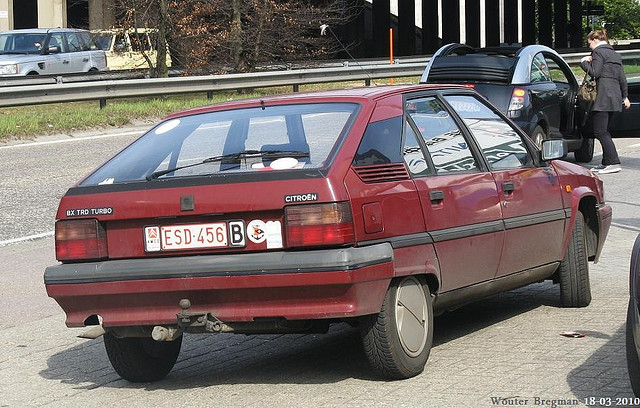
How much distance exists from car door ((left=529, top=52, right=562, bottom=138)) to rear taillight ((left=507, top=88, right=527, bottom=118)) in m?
0.17

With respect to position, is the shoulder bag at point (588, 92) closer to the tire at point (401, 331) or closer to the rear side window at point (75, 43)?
the tire at point (401, 331)

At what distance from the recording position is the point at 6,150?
708 inches

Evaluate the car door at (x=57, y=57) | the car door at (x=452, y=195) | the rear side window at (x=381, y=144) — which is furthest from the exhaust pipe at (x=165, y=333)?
the car door at (x=57, y=57)

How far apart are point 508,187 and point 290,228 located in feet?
6.17

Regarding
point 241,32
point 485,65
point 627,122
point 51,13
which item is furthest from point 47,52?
point 51,13

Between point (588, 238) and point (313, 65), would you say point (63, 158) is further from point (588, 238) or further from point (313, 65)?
point (313, 65)

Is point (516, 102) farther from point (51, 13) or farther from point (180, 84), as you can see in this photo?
point (51, 13)

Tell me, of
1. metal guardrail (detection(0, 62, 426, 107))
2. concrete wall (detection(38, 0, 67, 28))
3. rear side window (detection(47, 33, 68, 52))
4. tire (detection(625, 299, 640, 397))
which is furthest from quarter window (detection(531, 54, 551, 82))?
concrete wall (detection(38, 0, 67, 28))

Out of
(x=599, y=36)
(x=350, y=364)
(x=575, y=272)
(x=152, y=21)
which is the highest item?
(x=152, y=21)

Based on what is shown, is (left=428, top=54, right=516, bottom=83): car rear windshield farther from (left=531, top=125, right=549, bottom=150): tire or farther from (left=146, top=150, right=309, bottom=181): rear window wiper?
(left=146, top=150, right=309, bottom=181): rear window wiper

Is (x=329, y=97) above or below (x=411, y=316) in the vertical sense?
above

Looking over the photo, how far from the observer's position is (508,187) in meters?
7.03

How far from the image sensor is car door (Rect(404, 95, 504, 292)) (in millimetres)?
6293

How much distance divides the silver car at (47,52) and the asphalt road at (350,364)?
66.1 feet
